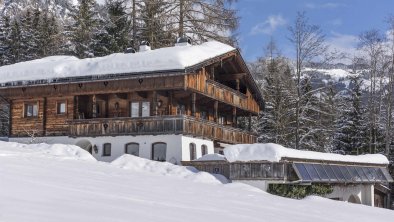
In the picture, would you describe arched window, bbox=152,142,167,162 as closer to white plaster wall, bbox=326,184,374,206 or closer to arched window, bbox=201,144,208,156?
arched window, bbox=201,144,208,156

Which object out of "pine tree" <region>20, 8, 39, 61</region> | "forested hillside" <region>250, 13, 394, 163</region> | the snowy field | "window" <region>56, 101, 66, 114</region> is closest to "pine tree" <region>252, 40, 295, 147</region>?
"forested hillside" <region>250, 13, 394, 163</region>

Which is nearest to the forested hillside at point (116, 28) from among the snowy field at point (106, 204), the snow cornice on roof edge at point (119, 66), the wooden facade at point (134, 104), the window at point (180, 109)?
the wooden facade at point (134, 104)

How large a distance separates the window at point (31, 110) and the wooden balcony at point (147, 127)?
3.85m

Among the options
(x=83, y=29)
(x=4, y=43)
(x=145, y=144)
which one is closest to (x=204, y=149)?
(x=145, y=144)

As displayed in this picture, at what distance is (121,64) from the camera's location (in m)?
28.6

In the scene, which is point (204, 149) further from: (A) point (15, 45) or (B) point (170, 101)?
(A) point (15, 45)

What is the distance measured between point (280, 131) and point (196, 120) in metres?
15.9

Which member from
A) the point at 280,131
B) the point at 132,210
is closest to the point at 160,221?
the point at 132,210

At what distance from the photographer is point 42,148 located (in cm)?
2317

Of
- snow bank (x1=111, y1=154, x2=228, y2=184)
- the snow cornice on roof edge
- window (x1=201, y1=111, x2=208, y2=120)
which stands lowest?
snow bank (x1=111, y1=154, x2=228, y2=184)

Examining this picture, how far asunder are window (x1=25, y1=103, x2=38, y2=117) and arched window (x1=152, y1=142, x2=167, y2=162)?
29.1 feet

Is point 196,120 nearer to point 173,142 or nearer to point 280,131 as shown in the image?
point 173,142

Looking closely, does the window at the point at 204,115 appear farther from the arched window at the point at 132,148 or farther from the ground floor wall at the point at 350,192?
the ground floor wall at the point at 350,192

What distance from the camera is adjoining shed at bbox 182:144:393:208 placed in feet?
73.4
